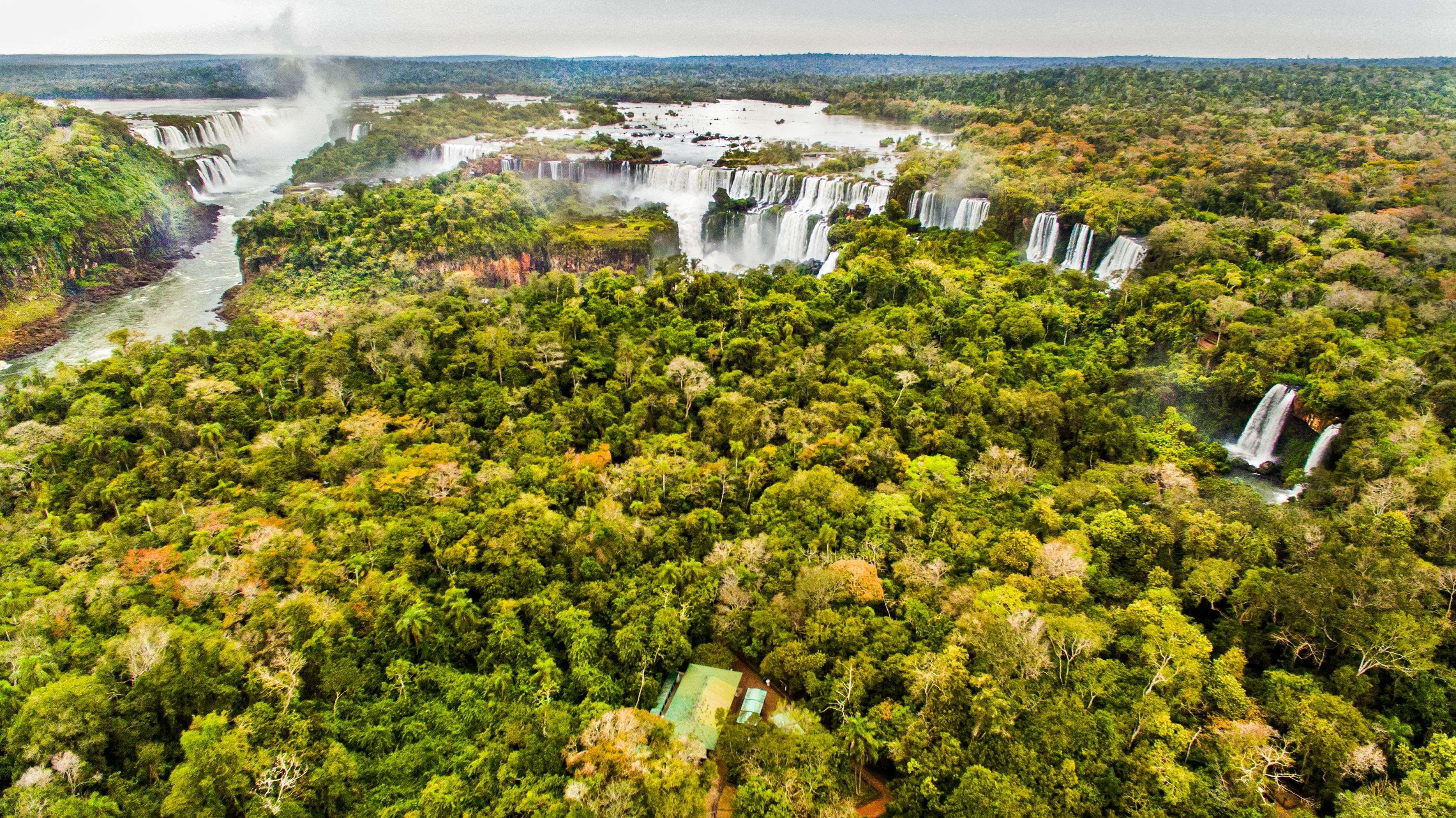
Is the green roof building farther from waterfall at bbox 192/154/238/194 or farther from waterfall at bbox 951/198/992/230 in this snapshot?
waterfall at bbox 192/154/238/194

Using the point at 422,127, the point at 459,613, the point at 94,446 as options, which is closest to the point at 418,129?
the point at 422,127

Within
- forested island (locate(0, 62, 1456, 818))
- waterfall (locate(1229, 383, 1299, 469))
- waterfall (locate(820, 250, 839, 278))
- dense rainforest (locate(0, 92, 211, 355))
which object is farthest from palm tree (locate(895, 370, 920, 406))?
dense rainforest (locate(0, 92, 211, 355))

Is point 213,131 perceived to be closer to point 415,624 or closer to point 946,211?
point 946,211

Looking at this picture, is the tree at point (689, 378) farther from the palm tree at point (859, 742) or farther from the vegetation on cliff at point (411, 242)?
the vegetation on cliff at point (411, 242)

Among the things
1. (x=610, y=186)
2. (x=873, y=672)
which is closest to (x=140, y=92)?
(x=610, y=186)

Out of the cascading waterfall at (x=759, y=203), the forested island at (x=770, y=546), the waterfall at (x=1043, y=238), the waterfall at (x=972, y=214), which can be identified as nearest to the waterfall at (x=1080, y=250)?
the waterfall at (x=1043, y=238)

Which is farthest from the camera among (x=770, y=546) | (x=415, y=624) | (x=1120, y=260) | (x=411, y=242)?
(x=411, y=242)
